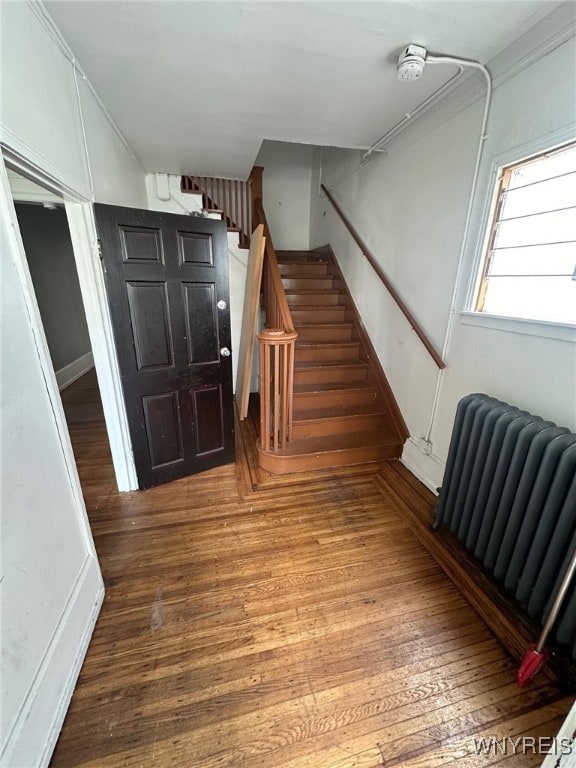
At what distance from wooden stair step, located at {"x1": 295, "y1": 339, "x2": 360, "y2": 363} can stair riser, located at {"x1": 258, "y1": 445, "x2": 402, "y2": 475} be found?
3.40ft

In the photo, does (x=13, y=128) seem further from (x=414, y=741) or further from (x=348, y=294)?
(x=348, y=294)

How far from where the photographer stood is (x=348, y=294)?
3.45m

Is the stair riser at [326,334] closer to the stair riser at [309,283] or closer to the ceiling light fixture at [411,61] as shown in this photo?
the stair riser at [309,283]

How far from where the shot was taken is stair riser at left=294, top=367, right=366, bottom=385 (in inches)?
116

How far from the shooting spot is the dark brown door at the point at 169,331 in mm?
1891

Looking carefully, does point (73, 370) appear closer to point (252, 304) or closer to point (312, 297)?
point (252, 304)

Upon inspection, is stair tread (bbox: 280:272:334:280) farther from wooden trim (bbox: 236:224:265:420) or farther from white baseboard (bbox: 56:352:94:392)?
white baseboard (bbox: 56:352:94:392)

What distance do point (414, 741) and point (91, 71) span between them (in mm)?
3316

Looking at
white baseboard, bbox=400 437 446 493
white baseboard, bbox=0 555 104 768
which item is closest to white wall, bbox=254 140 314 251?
white baseboard, bbox=400 437 446 493

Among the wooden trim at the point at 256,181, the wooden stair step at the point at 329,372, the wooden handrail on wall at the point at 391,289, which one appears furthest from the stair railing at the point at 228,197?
the wooden stair step at the point at 329,372

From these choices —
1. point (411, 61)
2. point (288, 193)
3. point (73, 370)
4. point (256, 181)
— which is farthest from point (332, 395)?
point (73, 370)

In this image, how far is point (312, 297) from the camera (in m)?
3.51

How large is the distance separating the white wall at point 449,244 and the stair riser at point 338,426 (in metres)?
0.28

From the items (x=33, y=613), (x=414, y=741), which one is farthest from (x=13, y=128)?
(x=414, y=741)
